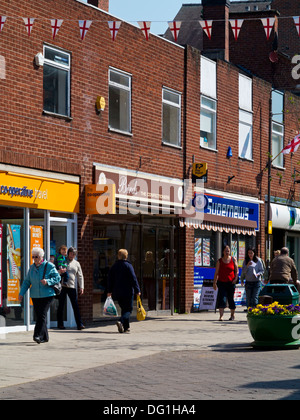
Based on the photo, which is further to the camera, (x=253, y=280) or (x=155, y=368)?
(x=253, y=280)

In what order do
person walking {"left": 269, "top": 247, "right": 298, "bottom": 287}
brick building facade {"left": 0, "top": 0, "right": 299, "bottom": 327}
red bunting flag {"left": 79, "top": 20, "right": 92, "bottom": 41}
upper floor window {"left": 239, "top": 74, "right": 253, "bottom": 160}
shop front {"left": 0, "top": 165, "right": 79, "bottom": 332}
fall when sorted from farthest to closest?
upper floor window {"left": 239, "top": 74, "right": 253, "bottom": 160} < person walking {"left": 269, "top": 247, "right": 298, "bottom": 287} < red bunting flag {"left": 79, "top": 20, "right": 92, "bottom": 41} < brick building facade {"left": 0, "top": 0, "right": 299, "bottom": 327} < shop front {"left": 0, "top": 165, "right": 79, "bottom": 332}

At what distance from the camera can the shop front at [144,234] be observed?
19.6m

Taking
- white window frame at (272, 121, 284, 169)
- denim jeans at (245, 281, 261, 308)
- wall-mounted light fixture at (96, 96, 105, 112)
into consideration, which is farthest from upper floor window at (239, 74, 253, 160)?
wall-mounted light fixture at (96, 96, 105, 112)

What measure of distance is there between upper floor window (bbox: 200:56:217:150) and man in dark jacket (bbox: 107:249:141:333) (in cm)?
814

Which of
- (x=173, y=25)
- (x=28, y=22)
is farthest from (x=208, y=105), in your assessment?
(x=28, y=22)

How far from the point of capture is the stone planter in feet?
46.4

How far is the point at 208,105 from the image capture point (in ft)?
81.7

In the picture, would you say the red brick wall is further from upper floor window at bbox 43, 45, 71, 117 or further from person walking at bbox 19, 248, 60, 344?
person walking at bbox 19, 248, 60, 344

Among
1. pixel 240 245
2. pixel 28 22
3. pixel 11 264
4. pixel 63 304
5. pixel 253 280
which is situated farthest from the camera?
pixel 240 245

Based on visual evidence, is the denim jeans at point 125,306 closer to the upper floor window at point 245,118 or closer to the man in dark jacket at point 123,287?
the man in dark jacket at point 123,287

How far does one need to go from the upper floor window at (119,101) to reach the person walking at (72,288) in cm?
399

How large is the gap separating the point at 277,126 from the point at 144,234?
1044cm

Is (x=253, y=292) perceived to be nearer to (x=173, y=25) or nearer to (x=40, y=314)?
(x=173, y=25)

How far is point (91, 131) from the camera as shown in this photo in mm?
19359
